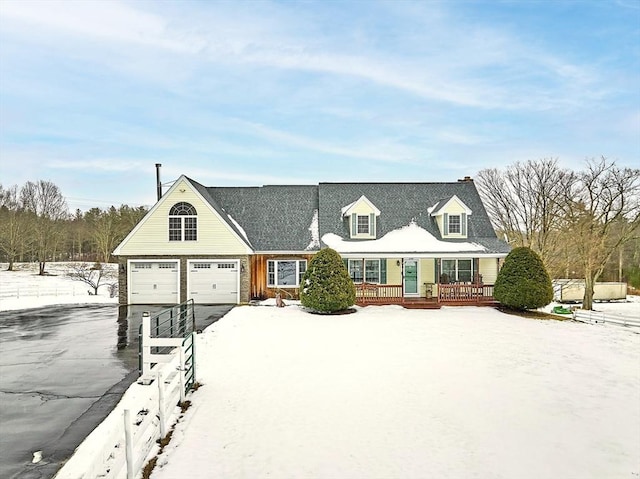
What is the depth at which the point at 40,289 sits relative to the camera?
A: 35219 millimetres

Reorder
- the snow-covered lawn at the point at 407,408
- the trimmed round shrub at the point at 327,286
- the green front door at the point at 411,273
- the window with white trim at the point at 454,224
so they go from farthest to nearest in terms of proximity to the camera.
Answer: the window with white trim at the point at 454,224
the green front door at the point at 411,273
the trimmed round shrub at the point at 327,286
the snow-covered lawn at the point at 407,408

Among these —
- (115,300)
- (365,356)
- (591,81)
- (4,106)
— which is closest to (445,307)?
(365,356)

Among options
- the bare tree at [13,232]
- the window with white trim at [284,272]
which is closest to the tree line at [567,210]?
the window with white trim at [284,272]

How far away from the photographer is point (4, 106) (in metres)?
24.9

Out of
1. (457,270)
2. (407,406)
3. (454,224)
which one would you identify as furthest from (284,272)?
(407,406)

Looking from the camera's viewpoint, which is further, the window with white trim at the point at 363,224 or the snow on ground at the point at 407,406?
Answer: the window with white trim at the point at 363,224

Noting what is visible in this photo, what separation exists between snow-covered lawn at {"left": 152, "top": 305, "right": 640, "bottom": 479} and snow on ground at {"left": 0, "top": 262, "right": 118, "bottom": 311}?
1461cm

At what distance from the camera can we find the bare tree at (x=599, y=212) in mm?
28297

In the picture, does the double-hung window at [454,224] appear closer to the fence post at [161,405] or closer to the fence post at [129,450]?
the fence post at [161,405]

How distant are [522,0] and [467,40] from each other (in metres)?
3.03

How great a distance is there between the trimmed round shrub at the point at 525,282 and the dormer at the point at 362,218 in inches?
280

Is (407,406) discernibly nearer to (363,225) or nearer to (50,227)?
(363,225)

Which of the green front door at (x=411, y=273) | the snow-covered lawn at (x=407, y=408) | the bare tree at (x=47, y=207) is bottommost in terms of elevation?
the snow-covered lawn at (x=407, y=408)

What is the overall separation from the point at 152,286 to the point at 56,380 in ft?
44.0
